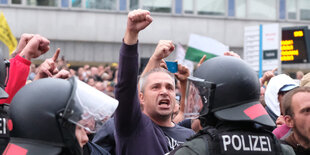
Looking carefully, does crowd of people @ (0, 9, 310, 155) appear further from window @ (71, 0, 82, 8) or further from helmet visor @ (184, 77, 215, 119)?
window @ (71, 0, 82, 8)

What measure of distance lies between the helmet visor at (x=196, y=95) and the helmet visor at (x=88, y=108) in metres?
0.51

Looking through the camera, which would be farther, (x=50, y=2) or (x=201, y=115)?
(x=50, y=2)

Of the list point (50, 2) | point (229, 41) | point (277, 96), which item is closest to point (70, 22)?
point (50, 2)

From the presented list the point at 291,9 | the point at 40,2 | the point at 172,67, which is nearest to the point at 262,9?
the point at 291,9

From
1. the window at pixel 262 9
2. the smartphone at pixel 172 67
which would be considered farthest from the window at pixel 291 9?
the smartphone at pixel 172 67

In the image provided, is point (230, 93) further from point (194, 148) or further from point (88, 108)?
point (88, 108)

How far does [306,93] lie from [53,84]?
1838 millimetres

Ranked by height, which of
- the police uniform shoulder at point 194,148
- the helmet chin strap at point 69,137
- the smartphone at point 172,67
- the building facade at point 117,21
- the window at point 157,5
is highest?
the window at point 157,5

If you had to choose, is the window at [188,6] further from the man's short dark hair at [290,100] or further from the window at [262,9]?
the man's short dark hair at [290,100]

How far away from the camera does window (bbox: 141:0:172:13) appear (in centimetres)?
2286

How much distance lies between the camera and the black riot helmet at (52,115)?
274 centimetres

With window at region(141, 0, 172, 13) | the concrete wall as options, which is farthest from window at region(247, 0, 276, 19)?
window at region(141, 0, 172, 13)

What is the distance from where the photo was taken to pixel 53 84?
287 cm

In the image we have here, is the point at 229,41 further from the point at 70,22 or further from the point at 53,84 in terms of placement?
the point at 53,84
